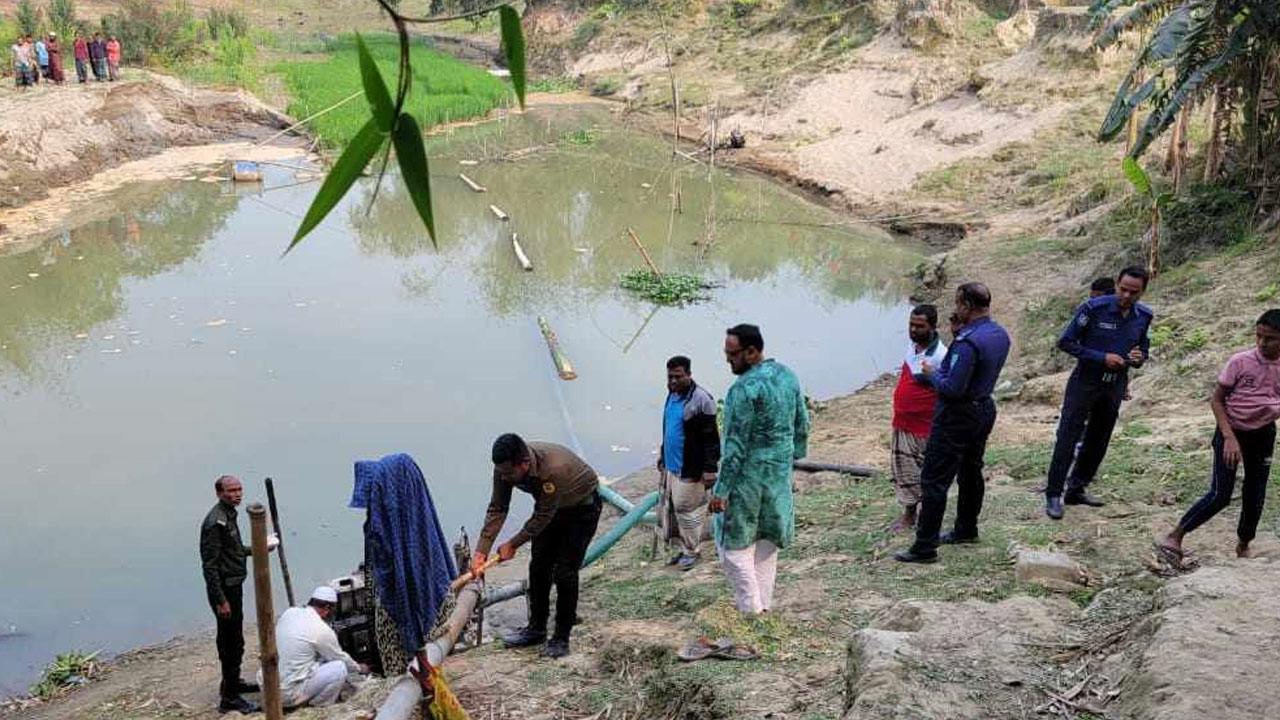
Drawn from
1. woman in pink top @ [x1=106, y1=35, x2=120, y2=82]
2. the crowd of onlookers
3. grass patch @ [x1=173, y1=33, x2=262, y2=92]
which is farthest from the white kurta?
grass patch @ [x1=173, y1=33, x2=262, y2=92]

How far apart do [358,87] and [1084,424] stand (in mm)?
20678

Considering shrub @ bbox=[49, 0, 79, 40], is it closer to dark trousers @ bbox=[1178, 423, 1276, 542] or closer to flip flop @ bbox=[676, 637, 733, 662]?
flip flop @ bbox=[676, 637, 733, 662]

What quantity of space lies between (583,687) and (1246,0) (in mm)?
7657

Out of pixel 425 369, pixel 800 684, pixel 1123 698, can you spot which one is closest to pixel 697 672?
pixel 800 684

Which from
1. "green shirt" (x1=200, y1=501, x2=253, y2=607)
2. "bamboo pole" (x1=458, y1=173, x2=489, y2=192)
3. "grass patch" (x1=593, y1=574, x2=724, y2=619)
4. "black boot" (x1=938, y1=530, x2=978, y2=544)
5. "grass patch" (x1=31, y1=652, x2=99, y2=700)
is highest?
"bamboo pole" (x1=458, y1=173, x2=489, y2=192)

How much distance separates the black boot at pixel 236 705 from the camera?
17.2 ft

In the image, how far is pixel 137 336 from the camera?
1186cm

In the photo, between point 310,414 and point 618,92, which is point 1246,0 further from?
point 618,92

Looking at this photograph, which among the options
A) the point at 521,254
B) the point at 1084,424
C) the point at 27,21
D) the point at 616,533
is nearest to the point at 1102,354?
the point at 1084,424

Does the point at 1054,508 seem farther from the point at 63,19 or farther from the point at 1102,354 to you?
the point at 63,19

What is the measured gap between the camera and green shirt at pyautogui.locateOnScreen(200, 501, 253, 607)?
4906mm

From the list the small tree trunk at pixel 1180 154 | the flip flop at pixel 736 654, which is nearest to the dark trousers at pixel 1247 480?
the flip flop at pixel 736 654

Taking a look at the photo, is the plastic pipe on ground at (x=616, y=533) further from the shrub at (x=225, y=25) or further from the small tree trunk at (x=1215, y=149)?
the shrub at (x=225, y=25)

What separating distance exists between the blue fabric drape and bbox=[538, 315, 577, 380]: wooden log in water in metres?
5.33
